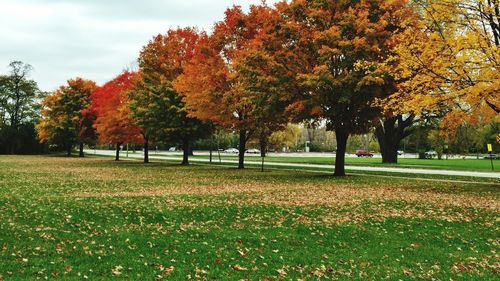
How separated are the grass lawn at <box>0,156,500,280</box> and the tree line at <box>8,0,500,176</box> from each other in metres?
5.32

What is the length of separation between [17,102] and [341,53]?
3230 inches

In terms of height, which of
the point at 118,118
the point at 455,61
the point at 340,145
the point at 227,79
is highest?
the point at 227,79

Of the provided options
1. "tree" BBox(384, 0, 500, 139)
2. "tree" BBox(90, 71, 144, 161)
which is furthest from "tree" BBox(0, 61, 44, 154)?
"tree" BBox(384, 0, 500, 139)

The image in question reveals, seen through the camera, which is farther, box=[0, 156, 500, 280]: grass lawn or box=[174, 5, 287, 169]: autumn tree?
box=[174, 5, 287, 169]: autumn tree

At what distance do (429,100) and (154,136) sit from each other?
93.2 feet

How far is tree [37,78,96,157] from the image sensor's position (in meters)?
68.8

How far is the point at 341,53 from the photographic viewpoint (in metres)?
23.8

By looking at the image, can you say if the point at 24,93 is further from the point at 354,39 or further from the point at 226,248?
the point at 226,248

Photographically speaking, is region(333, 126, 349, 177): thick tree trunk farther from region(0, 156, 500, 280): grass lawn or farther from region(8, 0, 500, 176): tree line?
region(0, 156, 500, 280): grass lawn

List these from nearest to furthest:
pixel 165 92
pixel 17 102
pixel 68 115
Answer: pixel 165 92, pixel 68 115, pixel 17 102

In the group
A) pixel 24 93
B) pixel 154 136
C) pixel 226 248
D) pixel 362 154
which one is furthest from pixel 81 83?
pixel 226 248

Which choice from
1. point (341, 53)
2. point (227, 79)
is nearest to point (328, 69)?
point (341, 53)

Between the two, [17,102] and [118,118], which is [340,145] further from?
[17,102]

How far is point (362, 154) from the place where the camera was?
89.7 m
